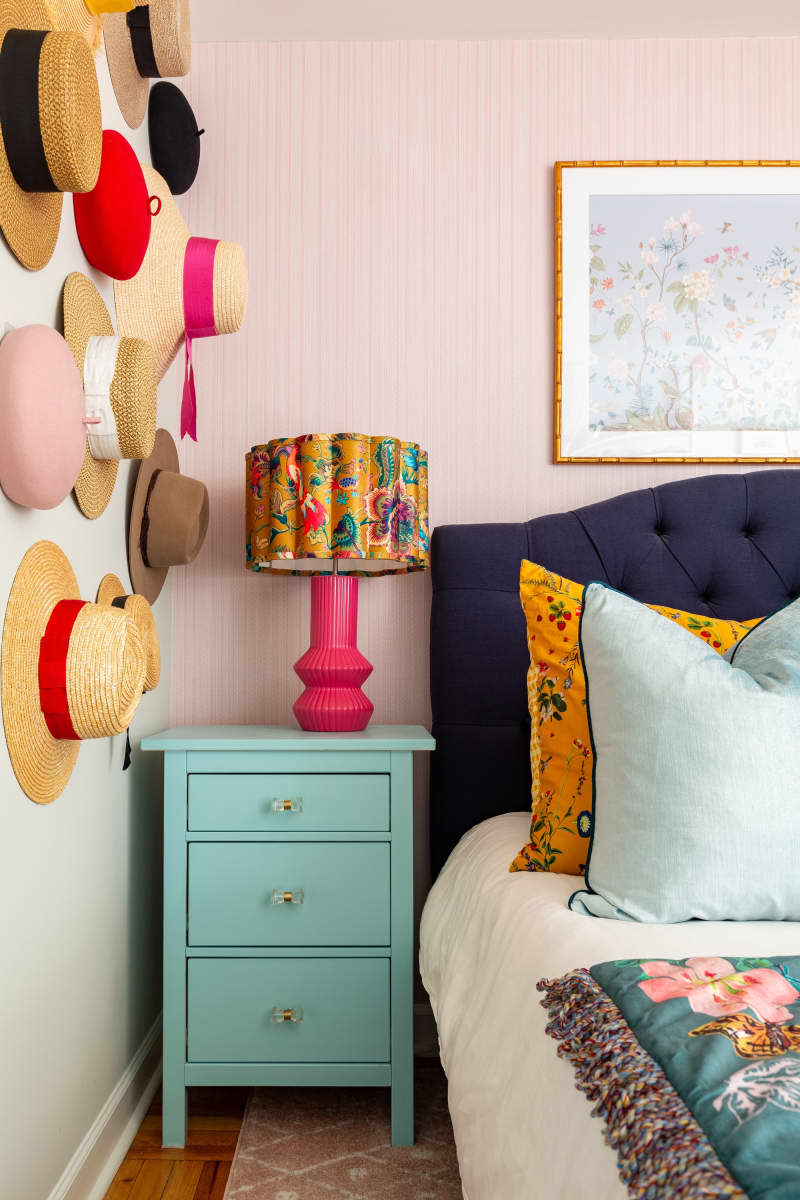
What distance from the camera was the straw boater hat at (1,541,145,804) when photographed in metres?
1.18

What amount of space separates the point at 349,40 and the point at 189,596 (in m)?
1.37

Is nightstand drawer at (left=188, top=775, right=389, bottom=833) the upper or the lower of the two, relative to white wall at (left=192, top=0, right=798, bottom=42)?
lower

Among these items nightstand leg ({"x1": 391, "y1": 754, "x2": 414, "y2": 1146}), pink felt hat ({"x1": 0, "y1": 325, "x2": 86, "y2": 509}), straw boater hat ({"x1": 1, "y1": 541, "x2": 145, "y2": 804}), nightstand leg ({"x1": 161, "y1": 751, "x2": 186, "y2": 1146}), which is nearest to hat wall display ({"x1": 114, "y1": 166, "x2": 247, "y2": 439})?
pink felt hat ({"x1": 0, "y1": 325, "x2": 86, "y2": 509})

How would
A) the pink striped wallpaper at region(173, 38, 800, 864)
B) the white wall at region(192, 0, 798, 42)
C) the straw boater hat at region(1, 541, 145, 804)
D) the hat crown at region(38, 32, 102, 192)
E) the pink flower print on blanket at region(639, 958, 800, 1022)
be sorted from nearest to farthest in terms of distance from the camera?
the pink flower print on blanket at region(639, 958, 800, 1022) → the hat crown at region(38, 32, 102, 192) → the straw boater hat at region(1, 541, 145, 804) → the white wall at region(192, 0, 798, 42) → the pink striped wallpaper at region(173, 38, 800, 864)

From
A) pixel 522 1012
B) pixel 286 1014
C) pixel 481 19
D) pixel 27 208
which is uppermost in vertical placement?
pixel 481 19

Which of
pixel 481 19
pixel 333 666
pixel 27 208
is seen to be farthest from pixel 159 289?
pixel 481 19

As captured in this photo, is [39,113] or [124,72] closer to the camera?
[39,113]

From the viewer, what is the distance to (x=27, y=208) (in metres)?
1.18

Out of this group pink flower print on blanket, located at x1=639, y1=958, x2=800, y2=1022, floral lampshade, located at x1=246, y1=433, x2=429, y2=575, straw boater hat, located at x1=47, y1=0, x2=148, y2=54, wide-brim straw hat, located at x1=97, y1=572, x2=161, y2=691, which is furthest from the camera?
floral lampshade, located at x1=246, y1=433, x2=429, y2=575

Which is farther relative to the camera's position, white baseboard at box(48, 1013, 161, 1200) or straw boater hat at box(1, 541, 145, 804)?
white baseboard at box(48, 1013, 161, 1200)

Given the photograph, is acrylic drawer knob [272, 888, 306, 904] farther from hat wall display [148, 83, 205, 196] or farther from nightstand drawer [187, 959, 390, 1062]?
hat wall display [148, 83, 205, 196]

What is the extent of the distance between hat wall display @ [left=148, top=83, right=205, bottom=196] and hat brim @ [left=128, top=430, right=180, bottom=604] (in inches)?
22.3

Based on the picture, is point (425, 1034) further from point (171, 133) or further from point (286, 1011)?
point (171, 133)

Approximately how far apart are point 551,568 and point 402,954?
84 centimetres
